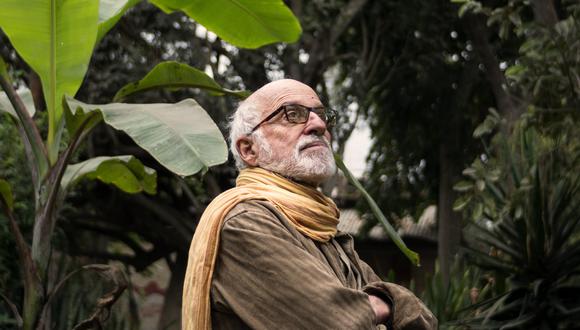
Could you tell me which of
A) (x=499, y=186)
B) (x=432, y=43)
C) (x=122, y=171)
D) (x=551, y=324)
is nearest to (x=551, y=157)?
(x=499, y=186)

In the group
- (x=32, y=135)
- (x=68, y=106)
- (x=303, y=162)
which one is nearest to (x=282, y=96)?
(x=303, y=162)

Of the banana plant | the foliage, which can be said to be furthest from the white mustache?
the foliage

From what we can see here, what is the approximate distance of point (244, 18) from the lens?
21.2 ft

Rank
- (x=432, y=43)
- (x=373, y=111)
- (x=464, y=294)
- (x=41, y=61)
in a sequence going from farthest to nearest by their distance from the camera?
(x=373, y=111) → (x=432, y=43) → (x=464, y=294) → (x=41, y=61)

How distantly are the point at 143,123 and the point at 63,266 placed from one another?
12.8ft

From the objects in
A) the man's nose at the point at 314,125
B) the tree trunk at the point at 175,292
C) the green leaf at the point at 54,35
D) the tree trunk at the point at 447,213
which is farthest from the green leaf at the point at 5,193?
the tree trunk at the point at 175,292

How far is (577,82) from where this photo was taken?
25.1 ft

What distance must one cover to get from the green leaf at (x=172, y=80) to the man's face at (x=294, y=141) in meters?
2.24

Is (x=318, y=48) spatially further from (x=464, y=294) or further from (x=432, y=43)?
(x=464, y=294)

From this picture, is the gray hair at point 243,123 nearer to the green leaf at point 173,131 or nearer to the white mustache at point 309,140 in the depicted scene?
the white mustache at point 309,140

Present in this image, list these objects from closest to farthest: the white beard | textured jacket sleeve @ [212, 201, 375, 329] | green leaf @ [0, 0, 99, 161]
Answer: textured jacket sleeve @ [212, 201, 375, 329] → the white beard → green leaf @ [0, 0, 99, 161]

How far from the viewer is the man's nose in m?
3.38

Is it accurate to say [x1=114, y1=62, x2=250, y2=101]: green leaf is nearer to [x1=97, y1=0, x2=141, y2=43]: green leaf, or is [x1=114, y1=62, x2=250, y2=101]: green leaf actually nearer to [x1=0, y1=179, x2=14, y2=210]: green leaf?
[x1=97, y1=0, x2=141, y2=43]: green leaf

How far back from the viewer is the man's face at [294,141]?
333 centimetres
